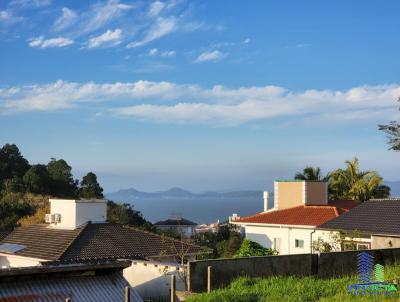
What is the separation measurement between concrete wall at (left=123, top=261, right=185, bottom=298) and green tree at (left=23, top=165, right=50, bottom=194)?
35.2 m

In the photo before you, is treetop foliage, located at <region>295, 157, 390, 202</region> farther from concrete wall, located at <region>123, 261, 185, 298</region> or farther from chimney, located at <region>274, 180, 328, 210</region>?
concrete wall, located at <region>123, 261, 185, 298</region>

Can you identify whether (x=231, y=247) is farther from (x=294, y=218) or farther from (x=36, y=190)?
(x=36, y=190)

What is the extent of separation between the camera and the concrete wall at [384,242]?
24078 millimetres

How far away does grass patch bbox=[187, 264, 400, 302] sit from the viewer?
42.1ft

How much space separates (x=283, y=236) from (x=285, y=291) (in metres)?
20.5

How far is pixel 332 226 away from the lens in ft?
90.0

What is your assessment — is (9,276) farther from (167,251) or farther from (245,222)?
(245,222)

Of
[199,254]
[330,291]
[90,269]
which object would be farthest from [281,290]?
[199,254]

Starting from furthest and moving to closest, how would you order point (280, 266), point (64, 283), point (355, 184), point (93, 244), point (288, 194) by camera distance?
point (355, 184) < point (288, 194) < point (93, 244) < point (280, 266) < point (64, 283)

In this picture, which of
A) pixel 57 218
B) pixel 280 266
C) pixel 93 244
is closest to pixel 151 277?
pixel 280 266

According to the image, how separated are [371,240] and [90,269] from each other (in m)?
14.7

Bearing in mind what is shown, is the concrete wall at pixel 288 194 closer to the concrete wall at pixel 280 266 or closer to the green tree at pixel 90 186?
the concrete wall at pixel 280 266

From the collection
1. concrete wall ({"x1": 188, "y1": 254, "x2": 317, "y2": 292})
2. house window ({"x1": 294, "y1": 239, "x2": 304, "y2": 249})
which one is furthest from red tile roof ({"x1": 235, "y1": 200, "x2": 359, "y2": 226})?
concrete wall ({"x1": 188, "y1": 254, "x2": 317, "y2": 292})

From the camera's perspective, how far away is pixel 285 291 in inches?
543
